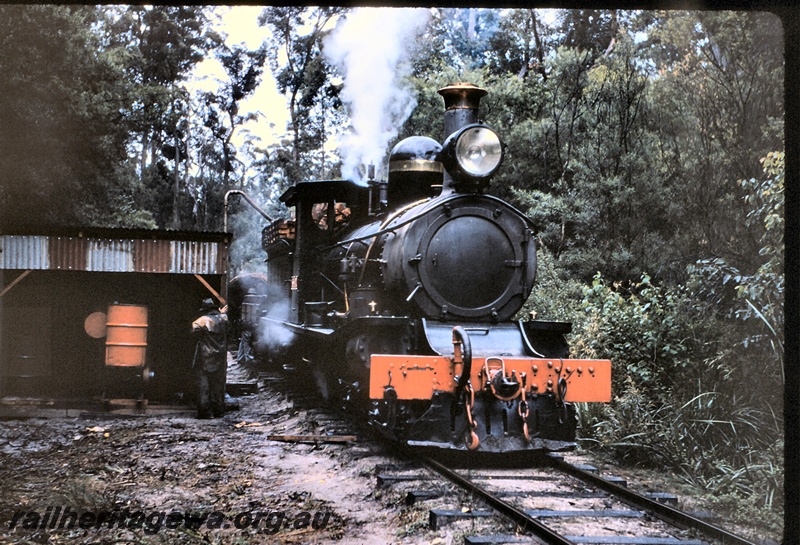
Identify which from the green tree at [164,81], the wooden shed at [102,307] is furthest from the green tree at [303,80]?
the wooden shed at [102,307]

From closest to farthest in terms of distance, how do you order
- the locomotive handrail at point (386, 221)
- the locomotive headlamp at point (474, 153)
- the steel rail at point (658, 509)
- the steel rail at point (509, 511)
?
the steel rail at point (509, 511) < the steel rail at point (658, 509) < the locomotive headlamp at point (474, 153) < the locomotive handrail at point (386, 221)

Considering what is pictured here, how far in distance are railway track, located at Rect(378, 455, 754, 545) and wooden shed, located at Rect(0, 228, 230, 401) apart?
558 centimetres

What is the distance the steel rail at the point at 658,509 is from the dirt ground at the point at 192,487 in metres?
1.50

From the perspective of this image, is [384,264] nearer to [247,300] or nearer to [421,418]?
[421,418]

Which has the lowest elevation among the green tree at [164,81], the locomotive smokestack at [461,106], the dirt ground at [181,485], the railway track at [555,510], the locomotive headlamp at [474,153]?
the dirt ground at [181,485]

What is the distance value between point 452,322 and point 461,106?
89.8 inches

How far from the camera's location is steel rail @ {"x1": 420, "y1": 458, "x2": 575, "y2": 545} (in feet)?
14.0

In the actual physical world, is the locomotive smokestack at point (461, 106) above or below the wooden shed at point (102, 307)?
above

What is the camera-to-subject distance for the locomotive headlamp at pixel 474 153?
714cm

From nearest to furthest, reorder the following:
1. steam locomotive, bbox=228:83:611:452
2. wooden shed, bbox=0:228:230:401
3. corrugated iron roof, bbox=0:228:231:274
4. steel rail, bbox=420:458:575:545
A: steel rail, bbox=420:458:575:545 → steam locomotive, bbox=228:83:611:452 → corrugated iron roof, bbox=0:228:231:274 → wooden shed, bbox=0:228:230:401

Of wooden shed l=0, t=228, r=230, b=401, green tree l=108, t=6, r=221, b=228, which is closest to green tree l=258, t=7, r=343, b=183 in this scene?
green tree l=108, t=6, r=221, b=228
